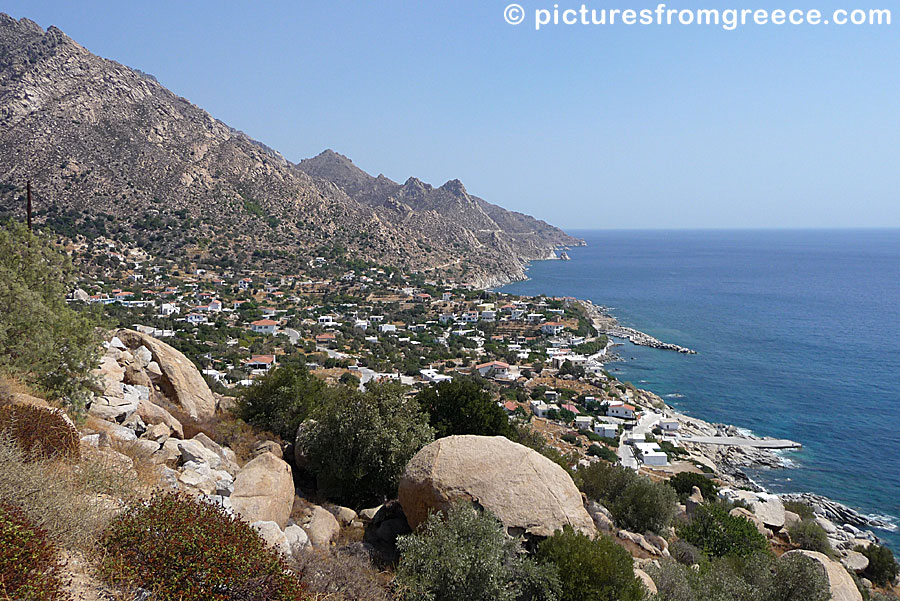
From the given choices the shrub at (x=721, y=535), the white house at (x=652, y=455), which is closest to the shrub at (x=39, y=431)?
the shrub at (x=721, y=535)

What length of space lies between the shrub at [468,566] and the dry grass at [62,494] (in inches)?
152

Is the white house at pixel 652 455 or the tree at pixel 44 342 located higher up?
the tree at pixel 44 342

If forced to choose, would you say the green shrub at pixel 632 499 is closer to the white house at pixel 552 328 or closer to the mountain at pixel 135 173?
the white house at pixel 552 328

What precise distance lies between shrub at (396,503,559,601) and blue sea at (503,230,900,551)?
27.9 meters

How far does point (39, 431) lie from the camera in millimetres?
6930

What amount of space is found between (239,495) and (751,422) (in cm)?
4358

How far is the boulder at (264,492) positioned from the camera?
8.47 metres

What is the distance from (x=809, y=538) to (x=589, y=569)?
1644cm

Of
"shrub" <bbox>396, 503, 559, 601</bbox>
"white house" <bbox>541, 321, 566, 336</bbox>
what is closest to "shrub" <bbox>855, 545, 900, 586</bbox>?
"shrub" <bbox>396, 503, 559, 601</bbox>

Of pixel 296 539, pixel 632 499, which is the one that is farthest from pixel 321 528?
pixel 632 499

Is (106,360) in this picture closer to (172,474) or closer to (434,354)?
(172,474)

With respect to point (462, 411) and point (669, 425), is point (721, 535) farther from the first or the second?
point (669, 425)

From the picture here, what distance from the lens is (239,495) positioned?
874cm

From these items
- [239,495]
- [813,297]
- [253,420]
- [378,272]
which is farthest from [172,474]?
[813,297]
